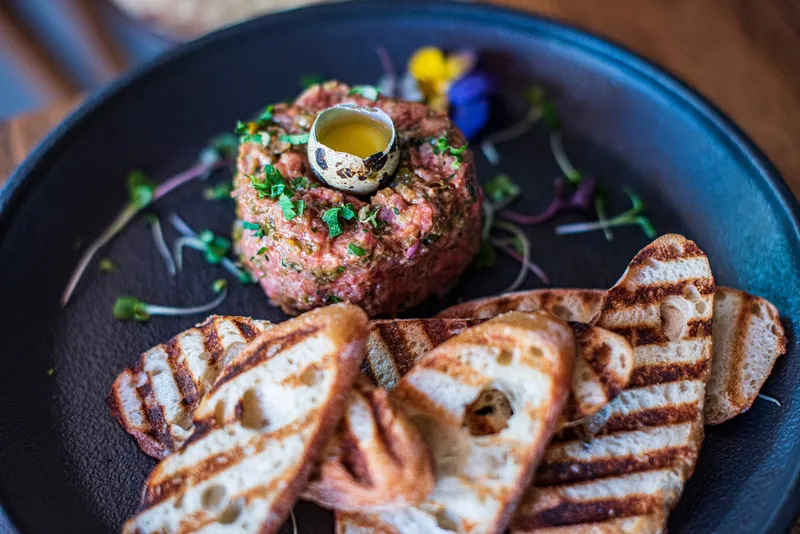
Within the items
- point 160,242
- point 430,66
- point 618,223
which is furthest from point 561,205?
point 160,242

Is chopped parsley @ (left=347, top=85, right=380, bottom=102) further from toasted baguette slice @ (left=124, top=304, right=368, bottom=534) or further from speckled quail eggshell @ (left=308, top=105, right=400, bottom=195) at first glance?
toasted baguette slice @ (left=124, top=304, right=368, bottom=534)

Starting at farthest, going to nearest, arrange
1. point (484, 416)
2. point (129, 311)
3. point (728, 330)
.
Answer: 1. point (129, 311)
2. point (728, 330)
3. point (484, 416)

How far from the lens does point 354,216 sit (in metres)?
2.60

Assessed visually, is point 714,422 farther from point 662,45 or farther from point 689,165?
point 662,45

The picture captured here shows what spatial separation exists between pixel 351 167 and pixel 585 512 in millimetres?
1425

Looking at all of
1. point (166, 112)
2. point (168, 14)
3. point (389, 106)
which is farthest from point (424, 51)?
point (168, 14)

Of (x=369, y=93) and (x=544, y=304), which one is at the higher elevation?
(x=369, y=93)

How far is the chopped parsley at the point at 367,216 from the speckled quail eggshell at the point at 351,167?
0.09 metres

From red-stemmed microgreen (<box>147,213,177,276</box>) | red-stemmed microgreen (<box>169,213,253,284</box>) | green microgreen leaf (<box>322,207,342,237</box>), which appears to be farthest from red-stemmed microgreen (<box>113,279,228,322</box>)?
green microgreen leaf (<box>322,207,342,237</box>)

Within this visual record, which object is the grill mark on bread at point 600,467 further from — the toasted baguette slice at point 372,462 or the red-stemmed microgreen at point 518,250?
the red-stemmed microgreen at point 518,250

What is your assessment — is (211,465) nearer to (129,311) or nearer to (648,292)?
(129,311)

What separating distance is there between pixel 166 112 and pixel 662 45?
110 inches

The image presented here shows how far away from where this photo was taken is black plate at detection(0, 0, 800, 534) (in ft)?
8.60

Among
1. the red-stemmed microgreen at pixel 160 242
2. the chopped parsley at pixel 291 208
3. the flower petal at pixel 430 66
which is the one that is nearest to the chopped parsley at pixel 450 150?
the chopped parsley at pixel 291 208
